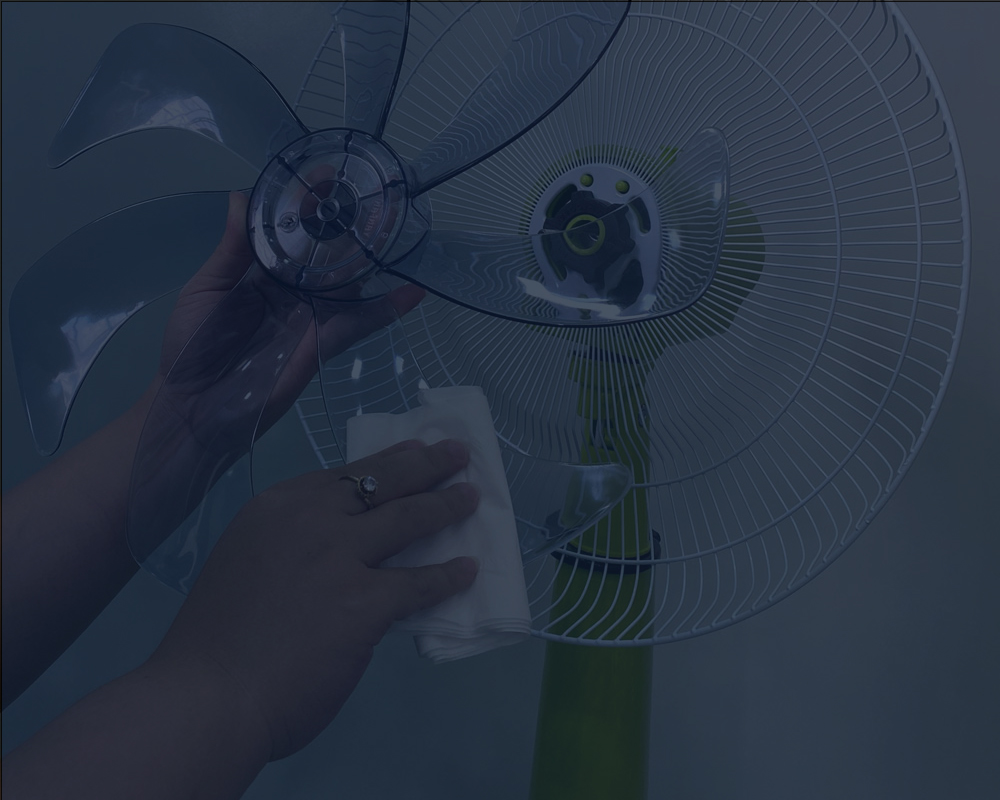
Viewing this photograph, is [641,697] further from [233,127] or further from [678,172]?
[233,127]

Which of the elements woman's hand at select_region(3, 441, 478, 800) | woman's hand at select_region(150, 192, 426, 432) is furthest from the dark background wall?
woman's hand at select_region(3, 441, 478, 800)

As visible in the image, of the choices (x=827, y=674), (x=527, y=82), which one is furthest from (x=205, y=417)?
(x=827, y=674)

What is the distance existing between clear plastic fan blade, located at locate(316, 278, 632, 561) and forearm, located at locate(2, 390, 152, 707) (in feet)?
0.57

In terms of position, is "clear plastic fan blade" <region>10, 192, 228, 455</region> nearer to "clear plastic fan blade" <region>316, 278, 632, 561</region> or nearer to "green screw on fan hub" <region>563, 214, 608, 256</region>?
"clear plastic fan blade" <region>316, 278, 632, 561</region>

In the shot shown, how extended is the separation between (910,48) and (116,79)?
54cm

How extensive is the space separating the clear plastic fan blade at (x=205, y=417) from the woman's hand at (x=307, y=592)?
46 mm

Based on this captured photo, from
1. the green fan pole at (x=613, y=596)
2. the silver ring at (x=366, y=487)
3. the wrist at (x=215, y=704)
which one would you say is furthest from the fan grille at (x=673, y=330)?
the wrist at (x=215, y=704)

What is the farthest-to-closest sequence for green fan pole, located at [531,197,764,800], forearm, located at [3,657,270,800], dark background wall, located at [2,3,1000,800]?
dark background wall, located at [2,3,1000,800], green fan pole, located at [531,197,764,800], forearm, located at [3,657,270,800]

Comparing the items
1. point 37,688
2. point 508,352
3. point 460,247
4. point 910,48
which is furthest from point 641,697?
point 37,688

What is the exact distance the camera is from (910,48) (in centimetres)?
56

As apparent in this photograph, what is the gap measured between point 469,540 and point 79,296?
33 cm

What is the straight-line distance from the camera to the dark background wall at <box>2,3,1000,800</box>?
95cm

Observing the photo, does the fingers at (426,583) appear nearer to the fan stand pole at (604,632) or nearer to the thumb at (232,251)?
the fan stand pole at (604,632)

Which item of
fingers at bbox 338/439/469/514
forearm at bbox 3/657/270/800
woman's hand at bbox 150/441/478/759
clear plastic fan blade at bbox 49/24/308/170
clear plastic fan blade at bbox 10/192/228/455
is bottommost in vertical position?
forearm at bbox 3/657/270/800
